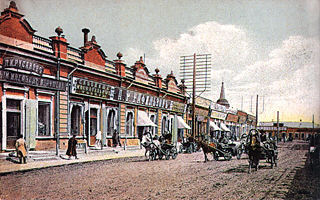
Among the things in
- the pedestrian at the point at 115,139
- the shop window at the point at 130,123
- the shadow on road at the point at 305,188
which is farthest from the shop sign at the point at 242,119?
the shop window at the point at 130,123


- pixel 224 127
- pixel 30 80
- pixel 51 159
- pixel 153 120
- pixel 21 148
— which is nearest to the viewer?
pixel 21 148

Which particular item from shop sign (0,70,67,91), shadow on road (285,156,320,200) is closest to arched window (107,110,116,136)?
shop sign (0,70,67,91)

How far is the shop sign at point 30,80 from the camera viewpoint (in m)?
5.23

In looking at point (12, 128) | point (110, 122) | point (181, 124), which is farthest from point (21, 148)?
point (181, 124)

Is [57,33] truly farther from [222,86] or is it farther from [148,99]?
[148,99]

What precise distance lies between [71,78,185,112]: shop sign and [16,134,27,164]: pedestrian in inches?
94.1

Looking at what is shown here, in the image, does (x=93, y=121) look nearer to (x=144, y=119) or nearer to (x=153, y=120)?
(x=144, y=119)

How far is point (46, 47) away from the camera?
6.25 metres

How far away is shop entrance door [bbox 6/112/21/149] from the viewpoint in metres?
5.14

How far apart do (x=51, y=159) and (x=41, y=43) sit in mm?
2671

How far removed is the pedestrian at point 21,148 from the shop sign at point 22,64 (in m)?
1.32

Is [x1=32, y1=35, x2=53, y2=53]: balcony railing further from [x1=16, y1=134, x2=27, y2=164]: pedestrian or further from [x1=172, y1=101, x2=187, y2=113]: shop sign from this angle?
[x1=172, y1=101, x2=187, y2=113]: shop sign

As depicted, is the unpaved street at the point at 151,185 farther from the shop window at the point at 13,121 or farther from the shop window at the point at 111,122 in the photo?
the shop window at the point at 111,122

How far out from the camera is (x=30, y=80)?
18.8 ft
